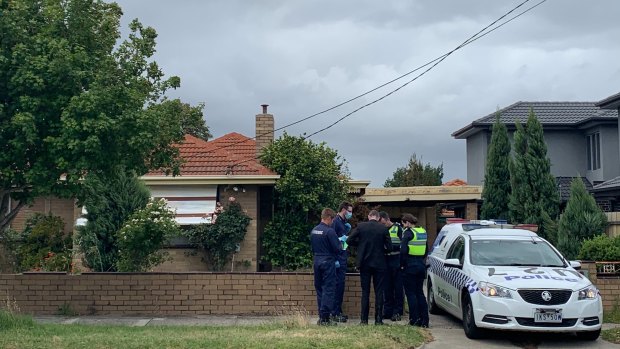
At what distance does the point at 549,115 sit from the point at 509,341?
20.5 m

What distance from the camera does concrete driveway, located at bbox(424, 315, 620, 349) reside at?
10070mm

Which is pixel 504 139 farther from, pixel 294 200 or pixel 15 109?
pixel 15 109

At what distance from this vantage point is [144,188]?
16.6 m

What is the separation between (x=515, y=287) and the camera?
32.8 ft

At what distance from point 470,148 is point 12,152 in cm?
2303

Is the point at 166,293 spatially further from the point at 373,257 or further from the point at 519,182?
the point at 519,182

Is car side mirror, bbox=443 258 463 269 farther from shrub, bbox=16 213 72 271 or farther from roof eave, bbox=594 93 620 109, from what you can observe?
roof eave, bbox=594 93 620 109

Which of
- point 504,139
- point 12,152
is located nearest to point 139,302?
point 12,152

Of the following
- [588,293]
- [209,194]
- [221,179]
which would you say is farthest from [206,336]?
[209,194]

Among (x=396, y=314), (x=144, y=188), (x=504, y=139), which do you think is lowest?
(x=396, y=314)

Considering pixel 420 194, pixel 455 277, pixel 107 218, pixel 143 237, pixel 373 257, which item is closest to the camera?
pixel 373 257

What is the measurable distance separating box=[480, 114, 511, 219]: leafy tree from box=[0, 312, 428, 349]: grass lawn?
12.7m

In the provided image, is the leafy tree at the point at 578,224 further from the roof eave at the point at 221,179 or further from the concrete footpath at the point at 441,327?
the roof eave at the point at 221,179

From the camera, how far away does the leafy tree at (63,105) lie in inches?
405
